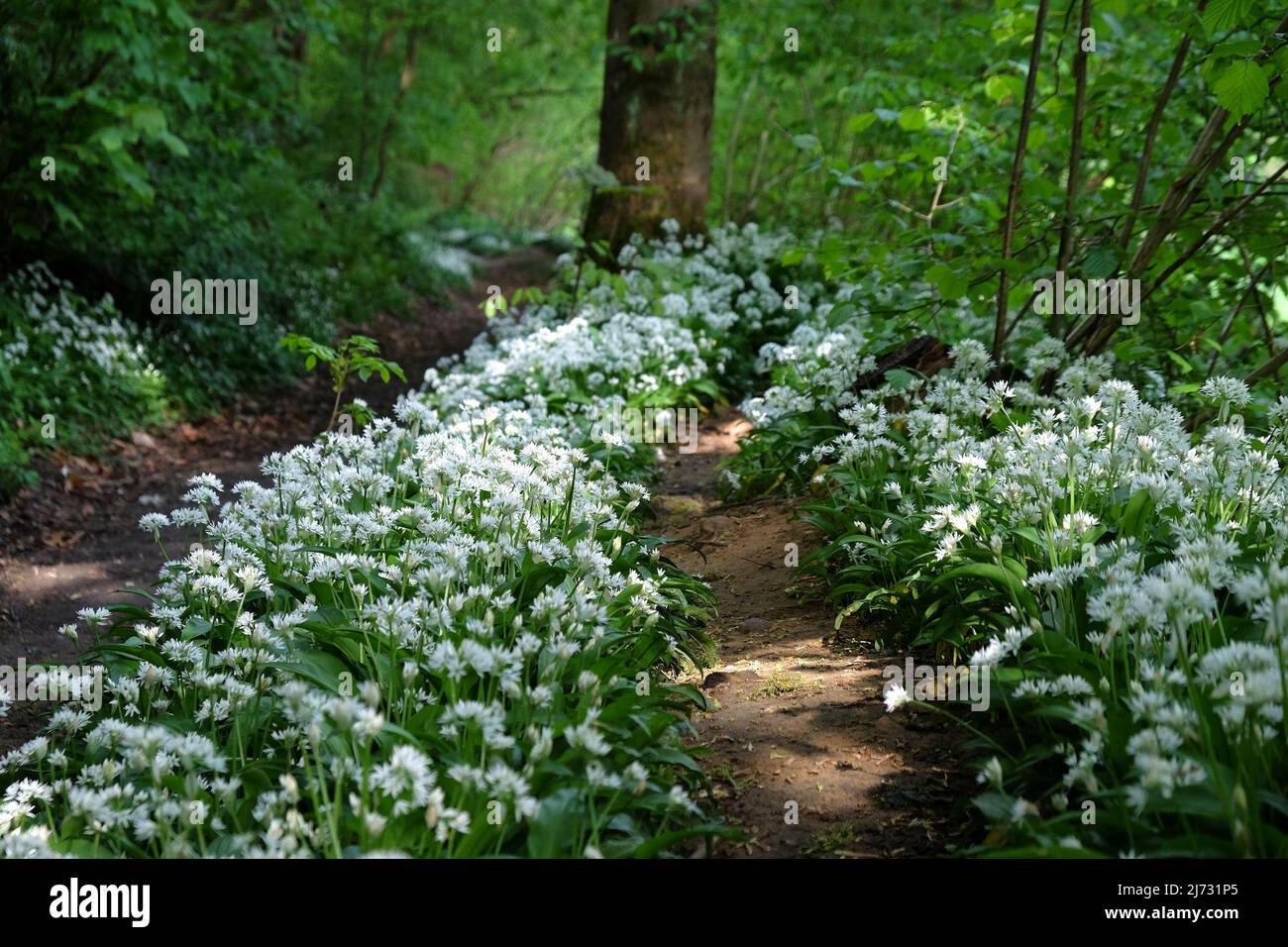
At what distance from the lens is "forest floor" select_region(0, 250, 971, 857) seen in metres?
3.08

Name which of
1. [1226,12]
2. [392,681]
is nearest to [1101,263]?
[1226,12]

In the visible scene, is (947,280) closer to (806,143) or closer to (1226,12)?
(806,143)

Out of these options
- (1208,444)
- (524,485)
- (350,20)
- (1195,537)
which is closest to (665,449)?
(524,485)

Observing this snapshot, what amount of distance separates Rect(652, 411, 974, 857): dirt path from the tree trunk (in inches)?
291

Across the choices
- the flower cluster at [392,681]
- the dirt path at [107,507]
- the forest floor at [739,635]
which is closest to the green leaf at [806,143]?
the forest floor at [739,635]

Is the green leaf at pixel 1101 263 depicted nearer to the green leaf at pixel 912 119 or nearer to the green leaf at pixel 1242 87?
the green leaf at pixel 1242 87

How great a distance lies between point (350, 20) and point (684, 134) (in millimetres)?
11908

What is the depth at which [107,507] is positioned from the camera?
7703mm

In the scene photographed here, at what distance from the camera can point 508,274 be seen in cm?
2195

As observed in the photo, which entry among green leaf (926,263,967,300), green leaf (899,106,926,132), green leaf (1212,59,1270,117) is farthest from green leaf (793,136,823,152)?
green leaf (1212,59,1270,117)

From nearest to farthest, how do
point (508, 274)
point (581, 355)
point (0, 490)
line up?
point (0, 490) < point (581, 355) < point (508, 274)

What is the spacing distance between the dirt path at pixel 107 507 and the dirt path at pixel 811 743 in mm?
2610
